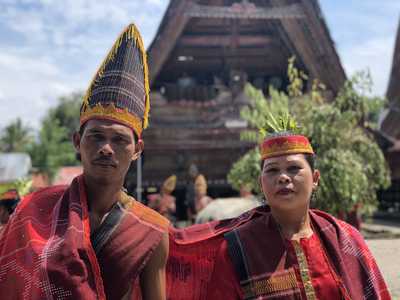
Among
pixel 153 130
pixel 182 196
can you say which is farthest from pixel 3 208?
pixel 182 196

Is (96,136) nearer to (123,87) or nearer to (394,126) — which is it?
(123,87)

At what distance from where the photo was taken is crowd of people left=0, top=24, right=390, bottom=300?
1.86 metres

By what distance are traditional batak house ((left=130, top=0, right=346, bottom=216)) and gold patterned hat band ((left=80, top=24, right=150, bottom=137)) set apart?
8.01 m

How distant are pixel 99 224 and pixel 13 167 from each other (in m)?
23.0

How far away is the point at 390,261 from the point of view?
440 cm

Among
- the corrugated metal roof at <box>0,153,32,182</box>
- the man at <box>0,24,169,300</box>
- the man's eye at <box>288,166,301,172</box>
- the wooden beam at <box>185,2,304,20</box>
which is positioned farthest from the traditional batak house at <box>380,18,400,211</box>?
the corrugated metal roof at <box>0,153,32,182</box>

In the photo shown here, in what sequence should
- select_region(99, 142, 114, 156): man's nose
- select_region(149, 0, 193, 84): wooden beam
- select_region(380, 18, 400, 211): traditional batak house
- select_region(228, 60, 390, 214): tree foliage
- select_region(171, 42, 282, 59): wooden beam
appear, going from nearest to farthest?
1. select_region(99, 142, 114, 156): man's nose
2. select_region(228, 60, 390, 214): tree foliage
3. select_region(149, 0, 193, 84): wooden beam
4. select_region(171, 42, 282, 59): wooden beam
5. select_region(380, 18, 400, 211): traditional batak house

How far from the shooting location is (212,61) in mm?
12055

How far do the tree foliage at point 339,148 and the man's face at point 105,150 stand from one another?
13.9ft

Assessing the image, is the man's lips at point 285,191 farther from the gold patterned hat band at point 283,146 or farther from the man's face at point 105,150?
the man's face at point 105,150

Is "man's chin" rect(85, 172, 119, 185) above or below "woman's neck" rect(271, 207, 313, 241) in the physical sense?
above

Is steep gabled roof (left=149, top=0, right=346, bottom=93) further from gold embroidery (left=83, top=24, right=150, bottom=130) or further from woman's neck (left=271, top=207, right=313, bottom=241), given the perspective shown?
woman's neck (left=271, top=207, right=313, bottom=241)

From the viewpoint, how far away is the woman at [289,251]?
2.15m

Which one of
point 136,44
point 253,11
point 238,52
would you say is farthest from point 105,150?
point 238,52
